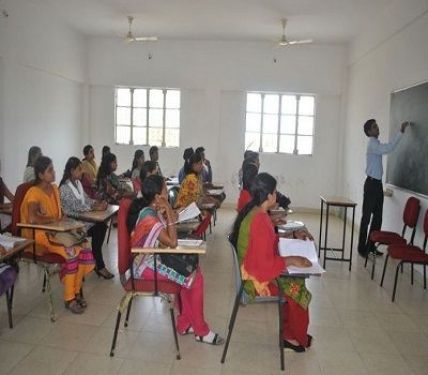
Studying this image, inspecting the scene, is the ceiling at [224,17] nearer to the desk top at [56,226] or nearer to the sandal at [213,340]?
the desk top at [56,226]

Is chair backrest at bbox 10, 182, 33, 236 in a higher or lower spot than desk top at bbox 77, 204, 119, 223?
higher

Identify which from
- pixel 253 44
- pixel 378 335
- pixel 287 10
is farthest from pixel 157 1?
pixel 378 335

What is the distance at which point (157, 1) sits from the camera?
647cm

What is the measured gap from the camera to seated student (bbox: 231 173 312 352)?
8.36ft

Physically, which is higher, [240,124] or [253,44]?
[253,44]

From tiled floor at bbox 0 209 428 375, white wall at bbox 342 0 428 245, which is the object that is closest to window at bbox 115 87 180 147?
white wall at bbox 342 0 428 245

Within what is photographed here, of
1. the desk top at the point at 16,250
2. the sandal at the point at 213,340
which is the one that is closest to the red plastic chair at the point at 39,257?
the desk top at the point at 16,250

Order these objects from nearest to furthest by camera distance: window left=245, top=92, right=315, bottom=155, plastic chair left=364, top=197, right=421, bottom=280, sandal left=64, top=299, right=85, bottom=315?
sandal left=64, top=299, right=85, bottom=315, plastic chair left=364, top=197, right=421, bottom=280, window left=245, top=92, right=315, bottom=155

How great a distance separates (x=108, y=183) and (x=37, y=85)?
2.79 metres

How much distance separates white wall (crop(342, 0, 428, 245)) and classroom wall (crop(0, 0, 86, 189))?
210 inches

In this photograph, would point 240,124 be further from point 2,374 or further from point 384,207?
point 2,374

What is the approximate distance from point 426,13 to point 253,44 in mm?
4501

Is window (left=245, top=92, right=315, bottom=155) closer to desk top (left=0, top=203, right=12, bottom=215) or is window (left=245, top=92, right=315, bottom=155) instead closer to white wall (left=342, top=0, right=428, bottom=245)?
white wall (left=342, top=0, right=428, bottom=245)

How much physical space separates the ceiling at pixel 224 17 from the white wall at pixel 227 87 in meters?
0.35
